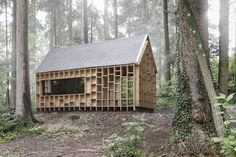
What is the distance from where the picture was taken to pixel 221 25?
8.71m

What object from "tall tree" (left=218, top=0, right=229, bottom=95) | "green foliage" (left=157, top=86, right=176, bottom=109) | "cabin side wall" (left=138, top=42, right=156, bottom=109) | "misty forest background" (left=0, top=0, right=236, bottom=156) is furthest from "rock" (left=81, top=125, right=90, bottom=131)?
"green foliage" (left=157, top=86, right=176, bottom=109)

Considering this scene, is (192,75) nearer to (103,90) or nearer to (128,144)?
(128,144)

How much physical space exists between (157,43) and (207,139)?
116ft

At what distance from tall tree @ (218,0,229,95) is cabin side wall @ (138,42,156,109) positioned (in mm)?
8290

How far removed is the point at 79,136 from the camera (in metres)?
12.3

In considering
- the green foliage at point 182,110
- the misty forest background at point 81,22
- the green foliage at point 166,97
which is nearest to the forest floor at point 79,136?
the green foliage at point 182,110

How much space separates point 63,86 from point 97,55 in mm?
2810

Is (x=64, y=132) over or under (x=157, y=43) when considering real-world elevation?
under

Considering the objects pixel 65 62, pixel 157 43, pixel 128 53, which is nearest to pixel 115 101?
pixel 128 53

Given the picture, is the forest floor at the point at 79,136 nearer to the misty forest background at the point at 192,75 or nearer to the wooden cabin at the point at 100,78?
the misty forest background at the point at 192,75

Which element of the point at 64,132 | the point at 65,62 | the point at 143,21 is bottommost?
the point at 64,132

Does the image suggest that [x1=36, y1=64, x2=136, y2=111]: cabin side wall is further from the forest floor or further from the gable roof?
the forest floor

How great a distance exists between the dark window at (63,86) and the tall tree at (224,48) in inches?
442

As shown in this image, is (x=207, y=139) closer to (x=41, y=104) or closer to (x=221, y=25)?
(x=221, y=25)
